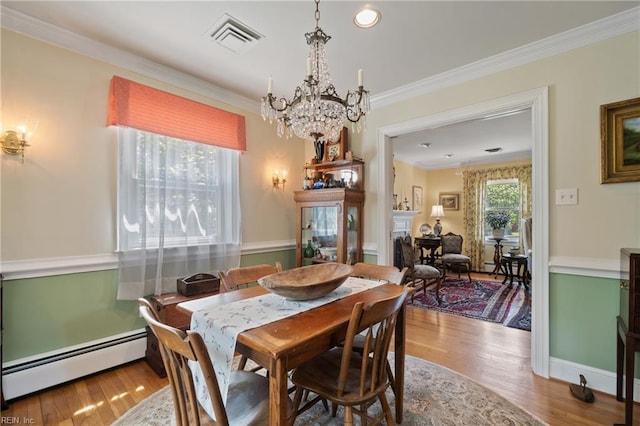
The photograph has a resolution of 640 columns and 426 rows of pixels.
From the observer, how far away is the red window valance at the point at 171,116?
2262 mm

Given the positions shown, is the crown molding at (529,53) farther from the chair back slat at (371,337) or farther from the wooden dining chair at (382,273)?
the chair back slat at (371,337)

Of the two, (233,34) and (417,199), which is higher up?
(233,34)

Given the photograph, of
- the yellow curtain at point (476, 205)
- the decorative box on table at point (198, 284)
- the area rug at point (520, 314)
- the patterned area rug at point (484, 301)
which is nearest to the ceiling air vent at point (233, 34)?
the decorative box on table at point (198, 284)

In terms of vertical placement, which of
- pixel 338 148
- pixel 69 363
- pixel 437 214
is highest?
pixel 338 148

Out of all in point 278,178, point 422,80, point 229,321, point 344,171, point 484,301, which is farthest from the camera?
point 484,301

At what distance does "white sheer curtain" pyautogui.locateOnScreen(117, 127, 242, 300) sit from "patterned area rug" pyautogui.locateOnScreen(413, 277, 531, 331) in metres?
2.84

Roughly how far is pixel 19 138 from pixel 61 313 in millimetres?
1264

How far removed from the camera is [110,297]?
7.50 ft

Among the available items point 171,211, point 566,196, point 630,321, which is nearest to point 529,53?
point 566,196

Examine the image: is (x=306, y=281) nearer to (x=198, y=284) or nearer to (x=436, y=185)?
(x=198, y=284)

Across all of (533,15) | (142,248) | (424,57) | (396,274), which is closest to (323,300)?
(396,274)

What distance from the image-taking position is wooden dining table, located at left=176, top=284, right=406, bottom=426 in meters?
1.00

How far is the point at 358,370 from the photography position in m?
1.47

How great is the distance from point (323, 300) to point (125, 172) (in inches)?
77.5
